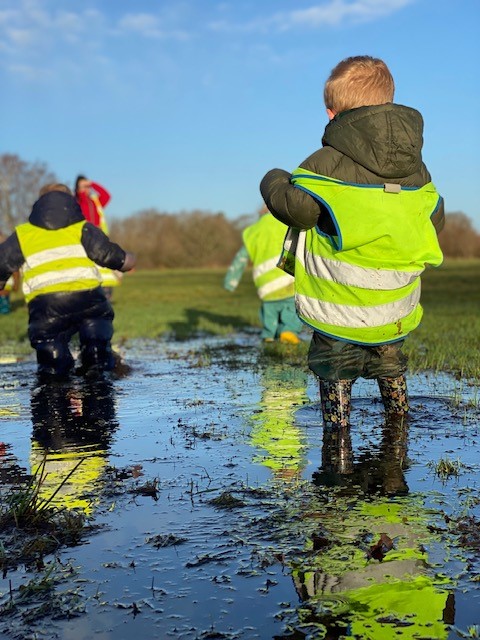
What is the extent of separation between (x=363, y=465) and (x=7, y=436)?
2.30 meters

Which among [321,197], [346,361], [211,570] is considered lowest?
[211,570]

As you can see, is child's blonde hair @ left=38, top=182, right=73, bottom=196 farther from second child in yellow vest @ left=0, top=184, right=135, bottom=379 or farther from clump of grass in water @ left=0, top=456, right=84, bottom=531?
clump of grass in water @ left=0, top=456, right=84, bottom=531

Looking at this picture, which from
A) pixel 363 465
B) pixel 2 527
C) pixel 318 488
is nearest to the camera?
pixel 2 527

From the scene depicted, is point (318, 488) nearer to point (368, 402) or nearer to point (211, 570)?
point (211, 570)

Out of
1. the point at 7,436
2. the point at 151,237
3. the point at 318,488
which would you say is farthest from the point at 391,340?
the point at 151,237

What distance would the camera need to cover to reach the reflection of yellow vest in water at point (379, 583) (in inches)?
93.7

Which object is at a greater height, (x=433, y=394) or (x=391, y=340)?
(x=391, y=340)

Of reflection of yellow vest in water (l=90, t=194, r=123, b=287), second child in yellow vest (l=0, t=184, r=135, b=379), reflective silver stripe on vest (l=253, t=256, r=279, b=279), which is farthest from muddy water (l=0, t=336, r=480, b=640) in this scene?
reflection of yellow vest in water (l=90, t=194, r=123, b=287)

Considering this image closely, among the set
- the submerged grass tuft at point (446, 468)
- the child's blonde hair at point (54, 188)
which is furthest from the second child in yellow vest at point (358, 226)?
the child's blonde hair at point (54, 188)

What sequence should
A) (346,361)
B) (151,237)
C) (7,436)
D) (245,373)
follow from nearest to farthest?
(346,361)
(7,436)
(245,373)
(151,237)

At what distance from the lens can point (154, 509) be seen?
3514 millimetres

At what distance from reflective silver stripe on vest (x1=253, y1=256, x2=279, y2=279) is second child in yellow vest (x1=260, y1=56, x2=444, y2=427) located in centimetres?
641

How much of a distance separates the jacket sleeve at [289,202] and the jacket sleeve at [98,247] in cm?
388

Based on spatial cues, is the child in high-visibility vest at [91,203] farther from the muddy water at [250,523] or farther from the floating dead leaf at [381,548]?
the floating dead leaf at [381,548]
